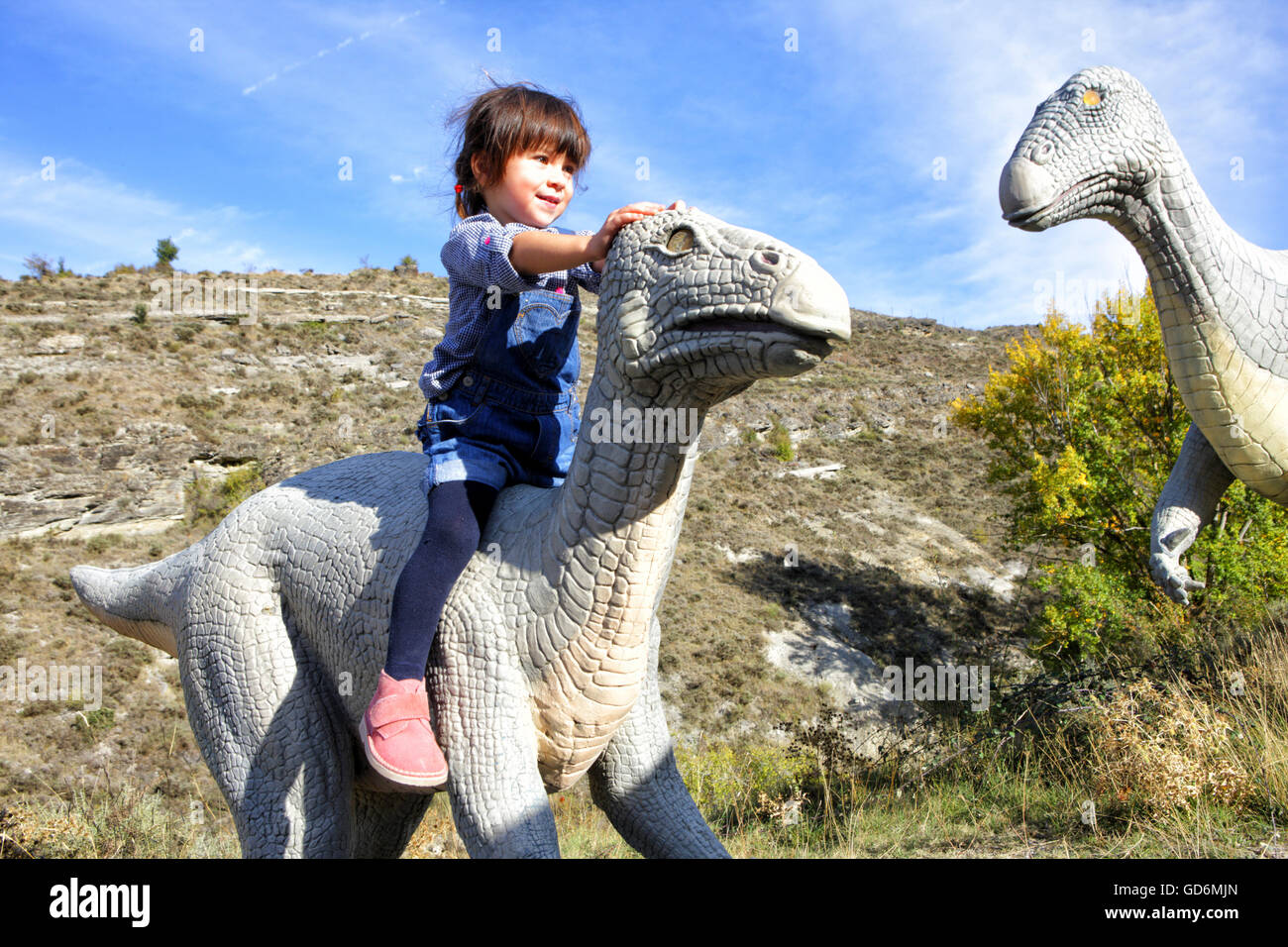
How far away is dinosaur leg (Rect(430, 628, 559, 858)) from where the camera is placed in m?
1.96

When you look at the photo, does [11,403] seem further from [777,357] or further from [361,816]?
[777,357]

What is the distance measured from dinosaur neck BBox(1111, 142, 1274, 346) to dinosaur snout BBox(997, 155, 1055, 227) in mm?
488

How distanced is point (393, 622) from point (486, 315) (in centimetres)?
90

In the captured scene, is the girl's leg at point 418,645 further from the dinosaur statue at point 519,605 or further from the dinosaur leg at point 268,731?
the dinosaur leg at point 268,731

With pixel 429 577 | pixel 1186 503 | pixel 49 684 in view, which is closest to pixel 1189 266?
pixel 1186 503

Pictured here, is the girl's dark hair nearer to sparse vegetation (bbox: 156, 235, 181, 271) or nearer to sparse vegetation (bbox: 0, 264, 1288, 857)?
sparse vegetation (bbox: 0, 264, 1288, 857)

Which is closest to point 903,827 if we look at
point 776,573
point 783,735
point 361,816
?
point 361,816

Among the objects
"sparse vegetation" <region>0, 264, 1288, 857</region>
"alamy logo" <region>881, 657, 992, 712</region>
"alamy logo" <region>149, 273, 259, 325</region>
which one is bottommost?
"alamy logo" <region>881, 657, 992, 712</region>

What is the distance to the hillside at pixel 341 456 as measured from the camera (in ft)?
45.3

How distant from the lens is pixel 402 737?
198 cm

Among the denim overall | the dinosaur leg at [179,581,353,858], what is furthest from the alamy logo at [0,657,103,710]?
the denim overall

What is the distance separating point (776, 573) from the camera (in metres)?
21.4
